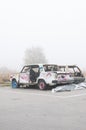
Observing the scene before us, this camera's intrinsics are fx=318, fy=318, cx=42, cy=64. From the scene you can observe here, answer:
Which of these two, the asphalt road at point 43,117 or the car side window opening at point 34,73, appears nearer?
the asphalt road at point 43,117

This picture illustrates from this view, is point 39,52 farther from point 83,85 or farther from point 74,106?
point 74,106

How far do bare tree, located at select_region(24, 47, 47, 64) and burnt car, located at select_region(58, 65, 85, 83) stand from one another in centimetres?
3523

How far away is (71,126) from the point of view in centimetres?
815

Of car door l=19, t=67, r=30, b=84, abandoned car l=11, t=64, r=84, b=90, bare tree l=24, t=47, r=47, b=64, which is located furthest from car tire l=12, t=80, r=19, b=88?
bare tree l=24, t=47, r=47, b=64

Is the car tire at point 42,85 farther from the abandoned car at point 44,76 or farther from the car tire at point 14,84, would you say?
the car tire at point 14,84

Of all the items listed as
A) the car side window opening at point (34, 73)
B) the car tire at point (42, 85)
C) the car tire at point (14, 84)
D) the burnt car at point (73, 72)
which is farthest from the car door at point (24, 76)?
the burnt car at point (73, 72)

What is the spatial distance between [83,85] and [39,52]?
136 feet

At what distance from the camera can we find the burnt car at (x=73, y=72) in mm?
21016

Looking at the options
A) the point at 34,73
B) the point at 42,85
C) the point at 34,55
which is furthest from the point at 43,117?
the point at 34,55

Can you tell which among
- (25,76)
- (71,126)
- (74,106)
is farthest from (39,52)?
(71,126)

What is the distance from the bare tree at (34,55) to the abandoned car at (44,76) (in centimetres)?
3505

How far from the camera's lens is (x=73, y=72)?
21594 millimetres

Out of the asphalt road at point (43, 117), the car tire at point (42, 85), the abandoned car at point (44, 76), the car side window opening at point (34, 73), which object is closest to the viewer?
the asphalt road at point (43, 117)

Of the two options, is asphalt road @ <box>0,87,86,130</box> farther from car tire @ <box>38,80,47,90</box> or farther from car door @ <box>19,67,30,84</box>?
car door @ <box>19,67,30,84</box>
